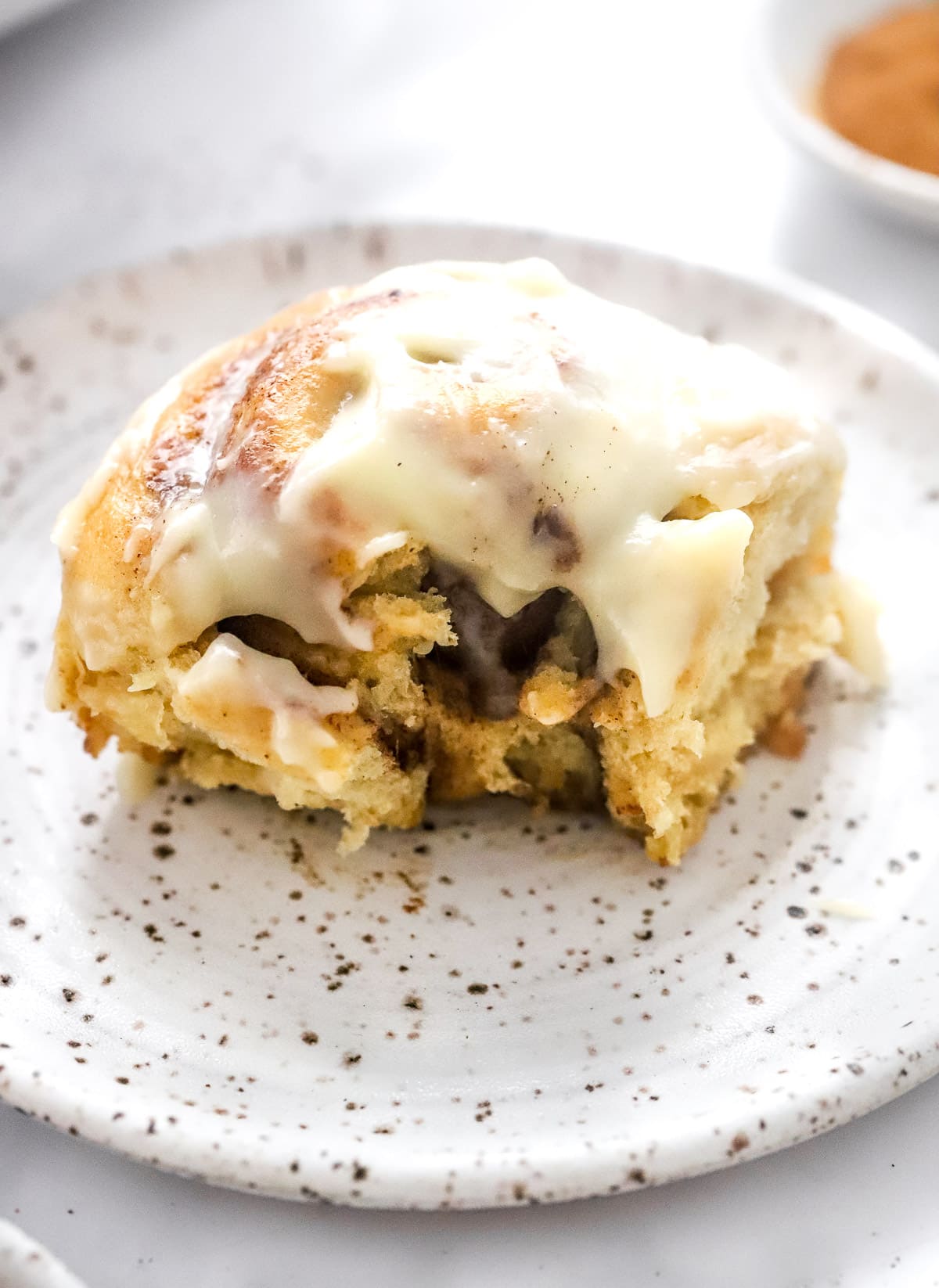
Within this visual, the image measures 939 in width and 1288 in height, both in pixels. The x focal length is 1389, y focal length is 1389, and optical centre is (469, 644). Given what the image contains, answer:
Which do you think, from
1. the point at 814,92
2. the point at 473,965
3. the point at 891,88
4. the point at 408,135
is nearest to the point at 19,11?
the point at 408,135

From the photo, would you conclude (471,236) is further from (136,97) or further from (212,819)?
(136,97)

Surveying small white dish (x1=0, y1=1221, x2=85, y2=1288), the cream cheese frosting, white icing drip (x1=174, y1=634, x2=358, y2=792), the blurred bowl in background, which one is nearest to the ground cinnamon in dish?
the cream cheese frosting

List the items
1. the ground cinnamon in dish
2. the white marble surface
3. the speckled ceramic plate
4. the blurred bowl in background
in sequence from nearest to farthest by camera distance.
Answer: the speckled ceramic plate, the ground cinnamon in dish, the white marble surface, the blurred bowl in background

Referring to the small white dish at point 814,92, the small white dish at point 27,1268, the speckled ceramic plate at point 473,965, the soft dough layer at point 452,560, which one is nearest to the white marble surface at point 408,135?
the small white dish at point 814,92

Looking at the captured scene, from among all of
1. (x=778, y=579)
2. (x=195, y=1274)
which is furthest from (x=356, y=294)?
(x=195, y=1274)

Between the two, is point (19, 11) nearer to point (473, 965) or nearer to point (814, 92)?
point (814, 92)

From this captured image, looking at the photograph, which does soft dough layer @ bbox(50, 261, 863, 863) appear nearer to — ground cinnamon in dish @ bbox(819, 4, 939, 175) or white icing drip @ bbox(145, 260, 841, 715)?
white icing drip @ bbox(145, 260, 841, 715)
